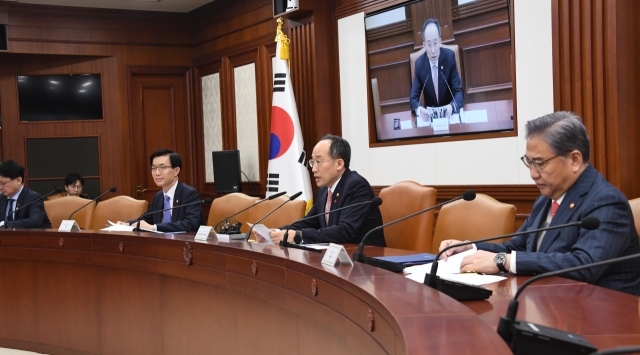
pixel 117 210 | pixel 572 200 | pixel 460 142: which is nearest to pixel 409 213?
pixel 572 200

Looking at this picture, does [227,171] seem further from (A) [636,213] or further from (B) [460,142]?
(A) [636,213]

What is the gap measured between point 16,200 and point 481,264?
3.89m

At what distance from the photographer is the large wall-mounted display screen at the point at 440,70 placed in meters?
4.48

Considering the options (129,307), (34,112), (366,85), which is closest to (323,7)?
(366,85)

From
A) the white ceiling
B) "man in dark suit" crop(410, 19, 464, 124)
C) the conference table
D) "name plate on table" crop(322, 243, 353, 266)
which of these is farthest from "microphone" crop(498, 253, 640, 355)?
the white ceiling

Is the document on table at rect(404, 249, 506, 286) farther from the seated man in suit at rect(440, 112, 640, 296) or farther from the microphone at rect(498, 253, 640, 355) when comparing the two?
the microphone at rect(498, 253, 640, 355)

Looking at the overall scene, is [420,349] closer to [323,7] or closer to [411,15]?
[411,15]

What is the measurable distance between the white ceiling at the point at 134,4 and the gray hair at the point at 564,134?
5.70 meters

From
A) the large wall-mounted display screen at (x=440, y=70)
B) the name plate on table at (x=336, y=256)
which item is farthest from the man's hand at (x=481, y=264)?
the large wall-mounted display screen at (x=440, y=70)

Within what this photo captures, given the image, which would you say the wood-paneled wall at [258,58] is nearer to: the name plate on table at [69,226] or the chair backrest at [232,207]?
the chair backrest at [232,207]

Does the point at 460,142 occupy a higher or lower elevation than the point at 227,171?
higher

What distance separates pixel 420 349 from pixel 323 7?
194 inches

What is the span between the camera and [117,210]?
4.87 metres

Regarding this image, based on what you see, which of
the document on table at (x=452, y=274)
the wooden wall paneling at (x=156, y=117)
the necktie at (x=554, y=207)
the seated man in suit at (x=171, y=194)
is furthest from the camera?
the wooden wall paneling at (x=156, y=117)
